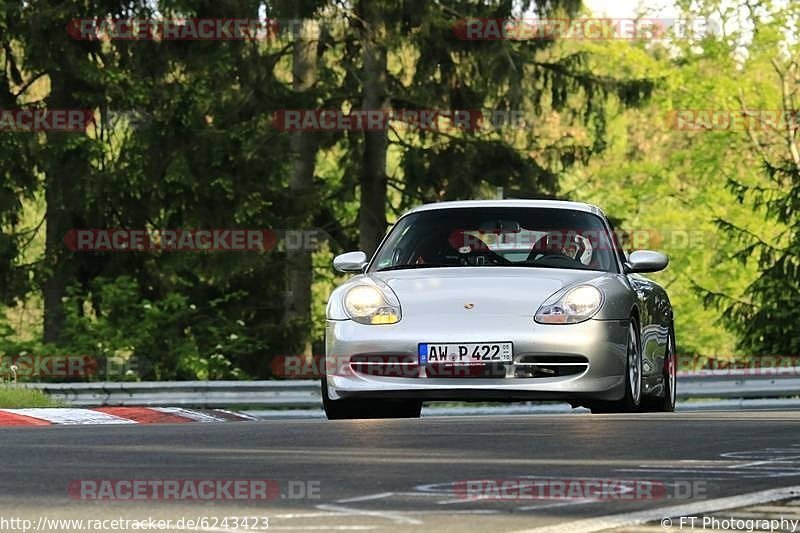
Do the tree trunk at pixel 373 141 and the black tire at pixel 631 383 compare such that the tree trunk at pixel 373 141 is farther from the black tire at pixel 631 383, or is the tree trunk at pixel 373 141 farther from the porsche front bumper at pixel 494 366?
the porsche front bumper at pixel 494 366

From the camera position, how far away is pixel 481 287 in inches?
489

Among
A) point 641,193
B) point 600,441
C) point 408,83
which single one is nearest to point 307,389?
point 600,441

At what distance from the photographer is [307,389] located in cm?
2189

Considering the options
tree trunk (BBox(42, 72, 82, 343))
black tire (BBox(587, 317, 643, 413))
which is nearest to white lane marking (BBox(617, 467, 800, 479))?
black tire (BBox(587, 317, 643, 413))

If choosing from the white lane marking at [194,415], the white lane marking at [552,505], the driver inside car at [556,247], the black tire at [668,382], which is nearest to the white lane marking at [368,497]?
the white lane marking at [552,505]

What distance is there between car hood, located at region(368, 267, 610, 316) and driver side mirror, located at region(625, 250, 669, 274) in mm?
775

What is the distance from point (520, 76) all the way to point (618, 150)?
94.8ft

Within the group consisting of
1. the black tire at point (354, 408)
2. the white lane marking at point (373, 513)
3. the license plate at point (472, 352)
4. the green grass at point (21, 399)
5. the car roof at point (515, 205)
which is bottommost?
the green grass at point (21, 399)

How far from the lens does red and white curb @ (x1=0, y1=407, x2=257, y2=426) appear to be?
43.3 ft

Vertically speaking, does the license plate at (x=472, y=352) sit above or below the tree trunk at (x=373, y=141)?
below

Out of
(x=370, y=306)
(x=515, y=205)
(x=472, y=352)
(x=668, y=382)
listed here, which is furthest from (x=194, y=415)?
(x=668, y=382)

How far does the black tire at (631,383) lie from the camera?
42.1 feet

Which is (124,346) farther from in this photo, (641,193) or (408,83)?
(641,193)

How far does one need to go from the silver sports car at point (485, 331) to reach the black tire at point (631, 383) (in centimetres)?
1
